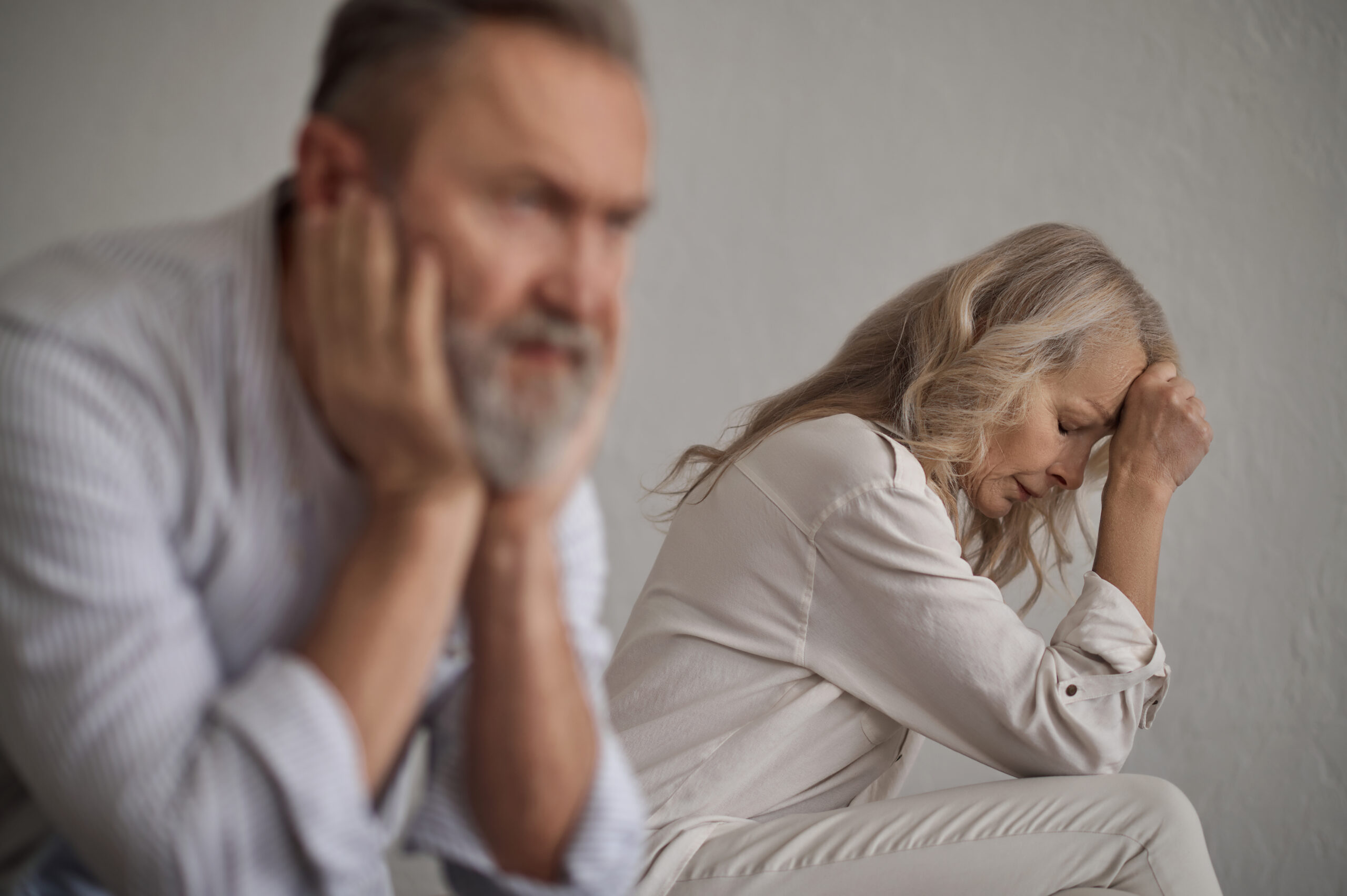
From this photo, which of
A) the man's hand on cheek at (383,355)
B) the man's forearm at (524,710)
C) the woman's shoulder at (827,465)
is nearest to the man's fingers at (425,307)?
the man's hand on cheek at (383,355)

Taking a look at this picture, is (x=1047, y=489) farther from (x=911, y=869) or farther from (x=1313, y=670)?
(x=1313, y=670)

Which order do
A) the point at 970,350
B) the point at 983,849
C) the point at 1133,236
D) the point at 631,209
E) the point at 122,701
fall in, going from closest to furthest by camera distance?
the point at 122,701
the point at 631,209
the point at 983,849
the point at 970,350
the point at 1133,236

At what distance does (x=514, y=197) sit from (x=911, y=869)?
755 mm

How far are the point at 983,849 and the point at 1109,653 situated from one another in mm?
272

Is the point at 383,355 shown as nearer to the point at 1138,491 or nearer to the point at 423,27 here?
the point at 423,27

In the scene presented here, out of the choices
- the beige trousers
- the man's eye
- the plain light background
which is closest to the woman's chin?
the beige trousers

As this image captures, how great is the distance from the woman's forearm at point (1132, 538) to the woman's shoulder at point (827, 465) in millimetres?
292

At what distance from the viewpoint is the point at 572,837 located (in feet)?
2.05

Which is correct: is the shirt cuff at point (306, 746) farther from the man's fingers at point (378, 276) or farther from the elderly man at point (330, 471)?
the man's fingers at point (378, 276)

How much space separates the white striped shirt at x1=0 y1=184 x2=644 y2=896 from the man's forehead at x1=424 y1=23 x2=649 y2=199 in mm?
138

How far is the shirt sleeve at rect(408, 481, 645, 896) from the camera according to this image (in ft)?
2.06

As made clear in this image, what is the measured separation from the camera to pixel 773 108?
2.03 meters

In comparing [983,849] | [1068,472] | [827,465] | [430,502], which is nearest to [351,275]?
[430,502]

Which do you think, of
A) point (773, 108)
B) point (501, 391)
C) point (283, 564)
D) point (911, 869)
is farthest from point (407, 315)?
point (773, 108)
